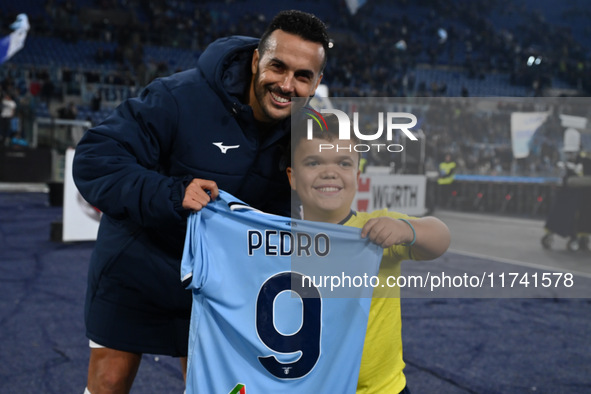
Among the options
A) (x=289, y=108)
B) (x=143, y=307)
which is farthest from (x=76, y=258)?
(x=289, y=108)

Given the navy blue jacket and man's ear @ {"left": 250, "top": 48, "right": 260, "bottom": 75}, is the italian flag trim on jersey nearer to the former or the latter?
the navy blue jacket

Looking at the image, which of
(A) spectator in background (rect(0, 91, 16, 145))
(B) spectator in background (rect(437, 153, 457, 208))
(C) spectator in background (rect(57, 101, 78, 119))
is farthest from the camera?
(C) spectator in background (rect(57, 101, 78, 119))

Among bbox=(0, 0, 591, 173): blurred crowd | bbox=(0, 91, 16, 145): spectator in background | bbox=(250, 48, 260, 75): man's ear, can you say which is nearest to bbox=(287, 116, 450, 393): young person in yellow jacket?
bbox=(250, 48, 260, 75): man's ear

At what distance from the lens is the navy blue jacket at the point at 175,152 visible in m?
1.56

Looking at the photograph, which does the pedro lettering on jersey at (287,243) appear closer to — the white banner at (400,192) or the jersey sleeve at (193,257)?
the jersey sleeve at (193,257)

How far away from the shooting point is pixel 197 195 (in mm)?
1549

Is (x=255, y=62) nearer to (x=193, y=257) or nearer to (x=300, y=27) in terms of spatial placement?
(x=300, y=27)

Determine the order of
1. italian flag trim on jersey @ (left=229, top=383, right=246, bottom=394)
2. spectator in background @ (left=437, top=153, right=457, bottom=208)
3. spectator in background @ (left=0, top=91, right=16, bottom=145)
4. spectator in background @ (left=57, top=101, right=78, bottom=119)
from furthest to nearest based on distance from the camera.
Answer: spectator in background @ (left=57, top=101, right=78, bottom=119)
spectator in background @ (left=0, top=91, right=16, bottom=145)
spectator in background @ (left=437, top=153, right=457, bottom=208)
italian flag trim on jersey @ (left=229, top=383, right=246, bottom=394)

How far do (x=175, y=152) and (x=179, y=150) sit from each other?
0.02 metres

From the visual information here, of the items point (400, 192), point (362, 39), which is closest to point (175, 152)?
point (400, 192)

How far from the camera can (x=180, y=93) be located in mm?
1759

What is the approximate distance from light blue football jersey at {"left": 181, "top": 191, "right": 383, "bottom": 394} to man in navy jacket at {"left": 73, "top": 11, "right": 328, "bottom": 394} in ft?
0.30

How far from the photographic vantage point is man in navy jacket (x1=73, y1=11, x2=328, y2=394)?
1.69 meters

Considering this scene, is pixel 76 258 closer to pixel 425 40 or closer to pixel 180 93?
pixel 180 93
